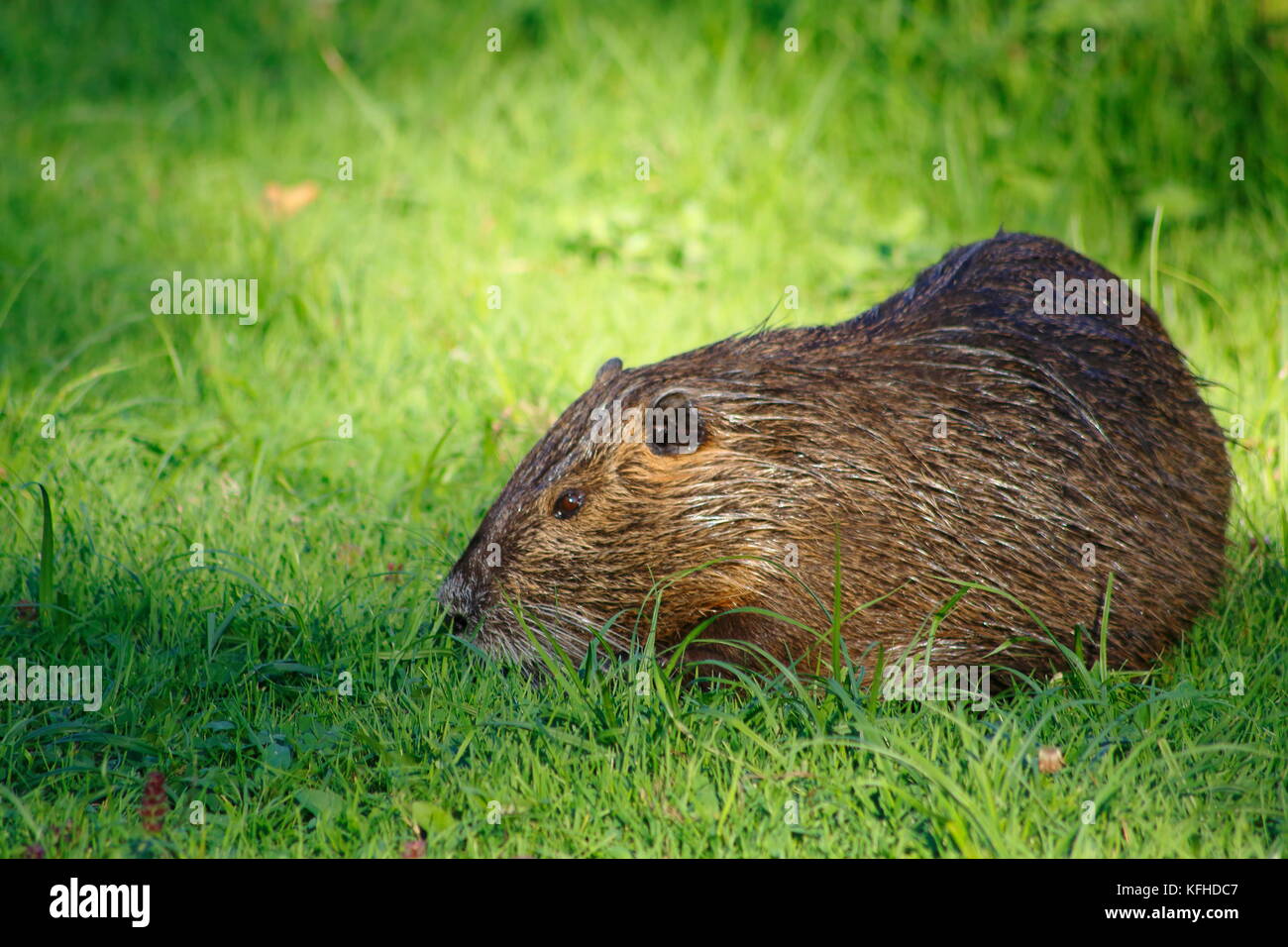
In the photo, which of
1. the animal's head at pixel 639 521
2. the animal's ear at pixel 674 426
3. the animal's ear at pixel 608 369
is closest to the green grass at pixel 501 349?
the animal's head at pixel 639 521

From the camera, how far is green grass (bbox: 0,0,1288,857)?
2883mm

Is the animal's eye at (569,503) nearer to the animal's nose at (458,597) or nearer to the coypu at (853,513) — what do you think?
the coypu at (853,513)

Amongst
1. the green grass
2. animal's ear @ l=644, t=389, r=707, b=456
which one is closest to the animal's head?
animal's ear @ l=644, t=389, r=707, b=456

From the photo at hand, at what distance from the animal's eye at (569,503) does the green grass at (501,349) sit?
438 mm

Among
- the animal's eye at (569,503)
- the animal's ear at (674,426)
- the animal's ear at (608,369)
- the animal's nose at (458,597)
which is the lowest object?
the animal's nose at (458,597)

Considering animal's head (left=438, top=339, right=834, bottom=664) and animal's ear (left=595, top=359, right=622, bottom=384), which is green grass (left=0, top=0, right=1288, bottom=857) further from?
animal's ear (left=595, top=359, right=622, bottom=384)

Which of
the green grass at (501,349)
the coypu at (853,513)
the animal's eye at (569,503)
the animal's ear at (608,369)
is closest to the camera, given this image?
the green grass at (501,349)

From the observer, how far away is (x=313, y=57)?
745 cm

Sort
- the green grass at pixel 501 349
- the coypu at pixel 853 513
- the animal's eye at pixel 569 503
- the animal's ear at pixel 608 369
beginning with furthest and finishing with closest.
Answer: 1. the animal's ear at pixel 608 369
2. the animal's eye at pixel 569 503
3. the coypu at pixel 853 513
4. the green grass at pixel 501 349

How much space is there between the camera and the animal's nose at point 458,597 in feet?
11.5

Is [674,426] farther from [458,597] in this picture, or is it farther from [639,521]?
[458,597]

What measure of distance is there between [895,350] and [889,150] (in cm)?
307

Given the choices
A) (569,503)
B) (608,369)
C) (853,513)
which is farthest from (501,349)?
(853,513)

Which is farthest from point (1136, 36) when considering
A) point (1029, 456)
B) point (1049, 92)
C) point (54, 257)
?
point (54, 257)
